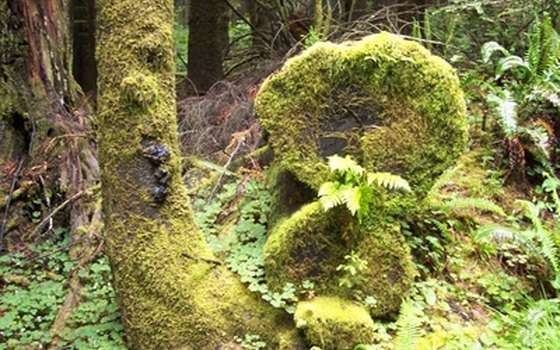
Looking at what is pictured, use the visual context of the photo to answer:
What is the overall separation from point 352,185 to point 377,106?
2.18ft

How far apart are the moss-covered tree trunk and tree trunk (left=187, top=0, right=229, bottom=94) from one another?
17.4 ft

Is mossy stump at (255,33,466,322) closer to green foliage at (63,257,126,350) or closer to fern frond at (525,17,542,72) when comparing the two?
green foliage at (63,257,126,350)

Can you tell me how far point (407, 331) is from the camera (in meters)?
3.40

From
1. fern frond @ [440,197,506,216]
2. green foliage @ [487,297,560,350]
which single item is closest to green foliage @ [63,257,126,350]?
green foliage @ [487,297,560,350]

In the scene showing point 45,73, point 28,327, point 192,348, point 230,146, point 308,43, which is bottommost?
point 28,327

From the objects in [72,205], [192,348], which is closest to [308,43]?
[72,205]

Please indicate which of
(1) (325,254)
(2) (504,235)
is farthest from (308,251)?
(2) (504,235)

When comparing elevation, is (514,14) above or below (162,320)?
above

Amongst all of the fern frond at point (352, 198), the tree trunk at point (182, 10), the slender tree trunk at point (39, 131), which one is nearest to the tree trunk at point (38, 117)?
the slender tree trunk at point (39, 131)

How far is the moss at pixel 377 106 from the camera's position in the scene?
3889 mm

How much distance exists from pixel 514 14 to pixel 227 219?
564cm

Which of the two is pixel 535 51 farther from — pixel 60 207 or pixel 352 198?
pixel 60 207

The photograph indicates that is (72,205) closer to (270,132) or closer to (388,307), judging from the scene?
(270,132)

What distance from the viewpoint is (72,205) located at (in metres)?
5.19
